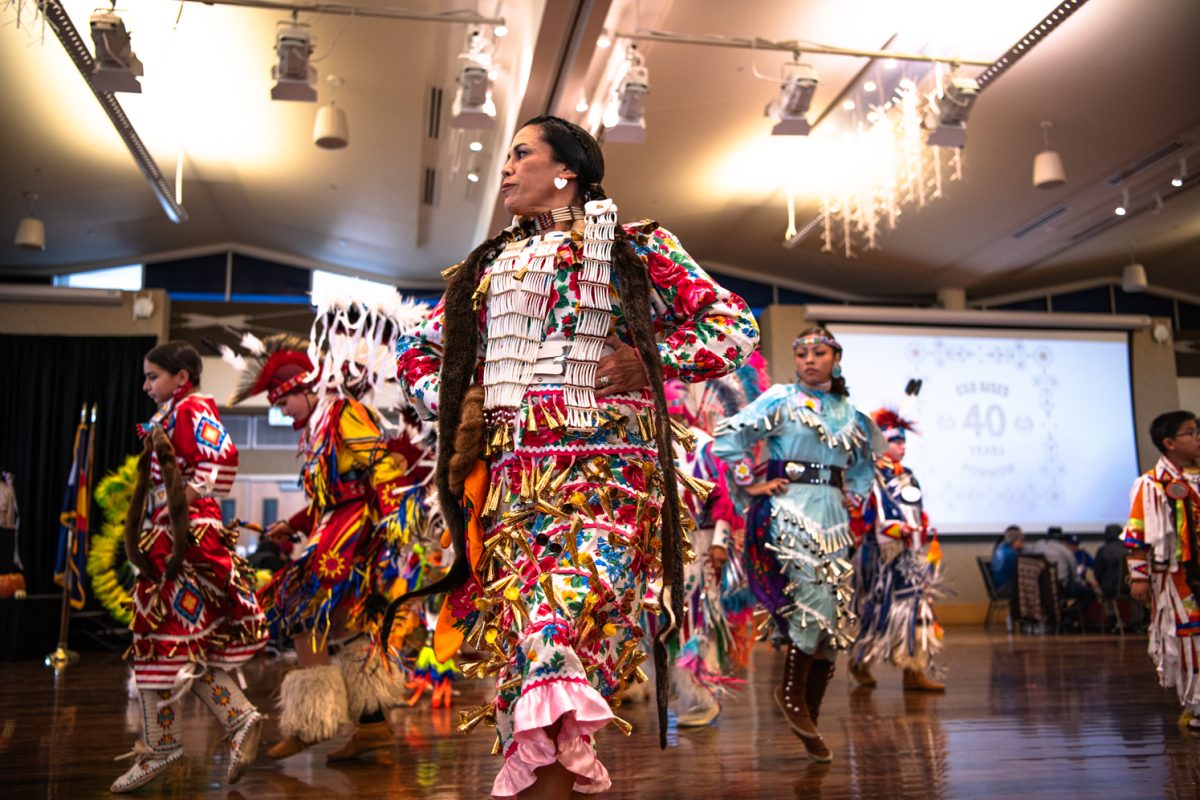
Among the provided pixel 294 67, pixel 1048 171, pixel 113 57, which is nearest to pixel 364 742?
pixel 113 57

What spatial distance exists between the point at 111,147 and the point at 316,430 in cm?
682

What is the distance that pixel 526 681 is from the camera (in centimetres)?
183

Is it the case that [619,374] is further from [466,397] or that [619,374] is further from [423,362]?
[423,362]

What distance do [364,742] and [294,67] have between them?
438 centimetres

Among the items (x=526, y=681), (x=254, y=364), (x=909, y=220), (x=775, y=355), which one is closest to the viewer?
(x=526, y=681)

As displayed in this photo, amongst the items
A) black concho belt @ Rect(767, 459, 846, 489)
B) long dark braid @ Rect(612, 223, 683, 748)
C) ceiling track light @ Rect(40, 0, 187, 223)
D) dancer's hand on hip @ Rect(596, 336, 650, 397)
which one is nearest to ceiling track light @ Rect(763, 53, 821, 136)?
black concho belt @ Rect(767, 459, 846, 489)

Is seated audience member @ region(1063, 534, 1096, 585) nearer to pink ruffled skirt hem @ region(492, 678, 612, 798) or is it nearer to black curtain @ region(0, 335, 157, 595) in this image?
black curtain @ region(0, 335, 157, 595)

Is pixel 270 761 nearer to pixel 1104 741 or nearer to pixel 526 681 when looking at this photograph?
pixel 526 681

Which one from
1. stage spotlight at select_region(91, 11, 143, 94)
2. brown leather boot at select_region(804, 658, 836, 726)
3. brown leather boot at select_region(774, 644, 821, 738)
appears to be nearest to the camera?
brown leather boot at select_region(774, 644, 821, 738)

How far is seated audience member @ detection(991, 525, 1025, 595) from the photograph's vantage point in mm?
11453

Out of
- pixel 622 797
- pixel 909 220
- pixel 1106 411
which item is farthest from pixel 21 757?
pixel 1106 411

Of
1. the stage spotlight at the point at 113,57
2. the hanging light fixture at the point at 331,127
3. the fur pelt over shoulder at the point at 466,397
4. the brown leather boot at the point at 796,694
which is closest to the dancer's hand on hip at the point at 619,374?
the fur pelt over shoulder at the point at 466,397

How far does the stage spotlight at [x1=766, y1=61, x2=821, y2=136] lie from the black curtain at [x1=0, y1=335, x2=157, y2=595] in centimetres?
703

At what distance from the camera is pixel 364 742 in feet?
12.6
